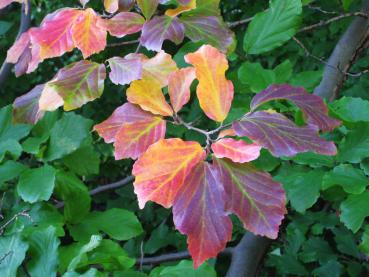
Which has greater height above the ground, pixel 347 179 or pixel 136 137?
pixel 136 137

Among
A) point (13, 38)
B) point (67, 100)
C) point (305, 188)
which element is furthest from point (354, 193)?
point (13, 38)

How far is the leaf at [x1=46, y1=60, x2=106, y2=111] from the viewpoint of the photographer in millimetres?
692

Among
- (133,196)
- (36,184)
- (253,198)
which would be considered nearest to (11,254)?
(36,184)

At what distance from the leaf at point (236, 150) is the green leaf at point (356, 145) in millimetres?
286

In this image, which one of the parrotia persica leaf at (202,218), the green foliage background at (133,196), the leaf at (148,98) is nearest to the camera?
the parrotia persica leaf at (202,218)

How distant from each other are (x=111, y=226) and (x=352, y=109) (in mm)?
519

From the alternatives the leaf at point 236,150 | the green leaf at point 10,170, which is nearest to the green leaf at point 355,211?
the leaf at point 236,150

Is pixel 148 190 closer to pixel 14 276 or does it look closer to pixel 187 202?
pixel 187 202

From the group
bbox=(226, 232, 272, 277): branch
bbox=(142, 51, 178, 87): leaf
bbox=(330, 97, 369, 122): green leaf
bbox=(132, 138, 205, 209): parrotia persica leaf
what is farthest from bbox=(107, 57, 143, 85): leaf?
bbox=(226, 232, 272, 277): branch

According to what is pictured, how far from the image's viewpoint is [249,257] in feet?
3.55

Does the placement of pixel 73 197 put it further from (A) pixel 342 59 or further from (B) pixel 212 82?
(A) pixel 342 59

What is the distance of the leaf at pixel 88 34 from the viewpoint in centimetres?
73

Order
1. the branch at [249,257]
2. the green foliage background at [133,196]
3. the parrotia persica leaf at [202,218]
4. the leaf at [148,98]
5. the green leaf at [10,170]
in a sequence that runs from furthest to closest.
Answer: the branch at [249,257] → the green leaf at [10,170] → the green foliage background at [133,196] → the leaf at [148,98] → the parrotia persica leaf at [202,218]

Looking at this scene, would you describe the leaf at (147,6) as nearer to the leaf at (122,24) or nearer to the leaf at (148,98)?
the leaf at (122,24)
